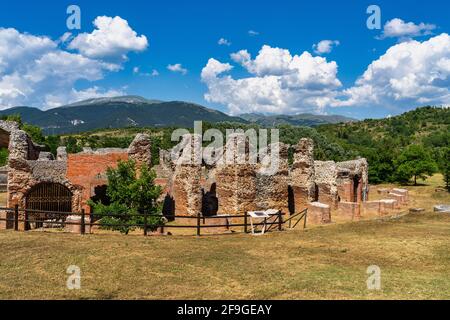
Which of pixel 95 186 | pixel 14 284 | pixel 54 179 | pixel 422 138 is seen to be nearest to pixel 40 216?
pixel 54 179

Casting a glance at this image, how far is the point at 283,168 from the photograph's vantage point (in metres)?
24.7

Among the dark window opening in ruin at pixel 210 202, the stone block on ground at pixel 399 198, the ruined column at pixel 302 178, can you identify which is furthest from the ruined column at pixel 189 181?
the stone block on ground at pixel 399 198

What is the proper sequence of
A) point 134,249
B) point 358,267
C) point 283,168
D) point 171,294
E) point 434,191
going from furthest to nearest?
1. point 434,191
2. point 283,168
3. point 134,249
4. point 358,267
5. point 171,294

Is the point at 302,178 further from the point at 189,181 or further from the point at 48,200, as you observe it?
the point at 48,200

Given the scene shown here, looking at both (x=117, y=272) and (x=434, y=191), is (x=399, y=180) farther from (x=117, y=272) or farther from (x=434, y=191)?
(x=117, y=272)

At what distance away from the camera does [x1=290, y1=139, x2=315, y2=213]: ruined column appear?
2627 cm

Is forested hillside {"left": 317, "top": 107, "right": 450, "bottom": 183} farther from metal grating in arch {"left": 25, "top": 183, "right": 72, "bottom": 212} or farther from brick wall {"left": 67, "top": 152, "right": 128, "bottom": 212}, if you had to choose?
metal grating in arch {"left": 25, "top": 183, "right": 72, "bottom": 212}

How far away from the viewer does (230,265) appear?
12.3m

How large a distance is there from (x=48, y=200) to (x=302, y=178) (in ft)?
49.4

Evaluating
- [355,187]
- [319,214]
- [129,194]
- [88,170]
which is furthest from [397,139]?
[129,194]

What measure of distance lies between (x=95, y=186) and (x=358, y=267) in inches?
705

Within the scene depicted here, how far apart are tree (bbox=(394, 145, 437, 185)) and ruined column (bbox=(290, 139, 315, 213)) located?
2361 cm

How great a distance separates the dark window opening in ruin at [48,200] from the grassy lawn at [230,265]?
5595 millimetres

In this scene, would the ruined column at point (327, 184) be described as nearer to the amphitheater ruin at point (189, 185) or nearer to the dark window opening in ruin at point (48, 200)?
the amphitheater ruin at point (189, 185)
